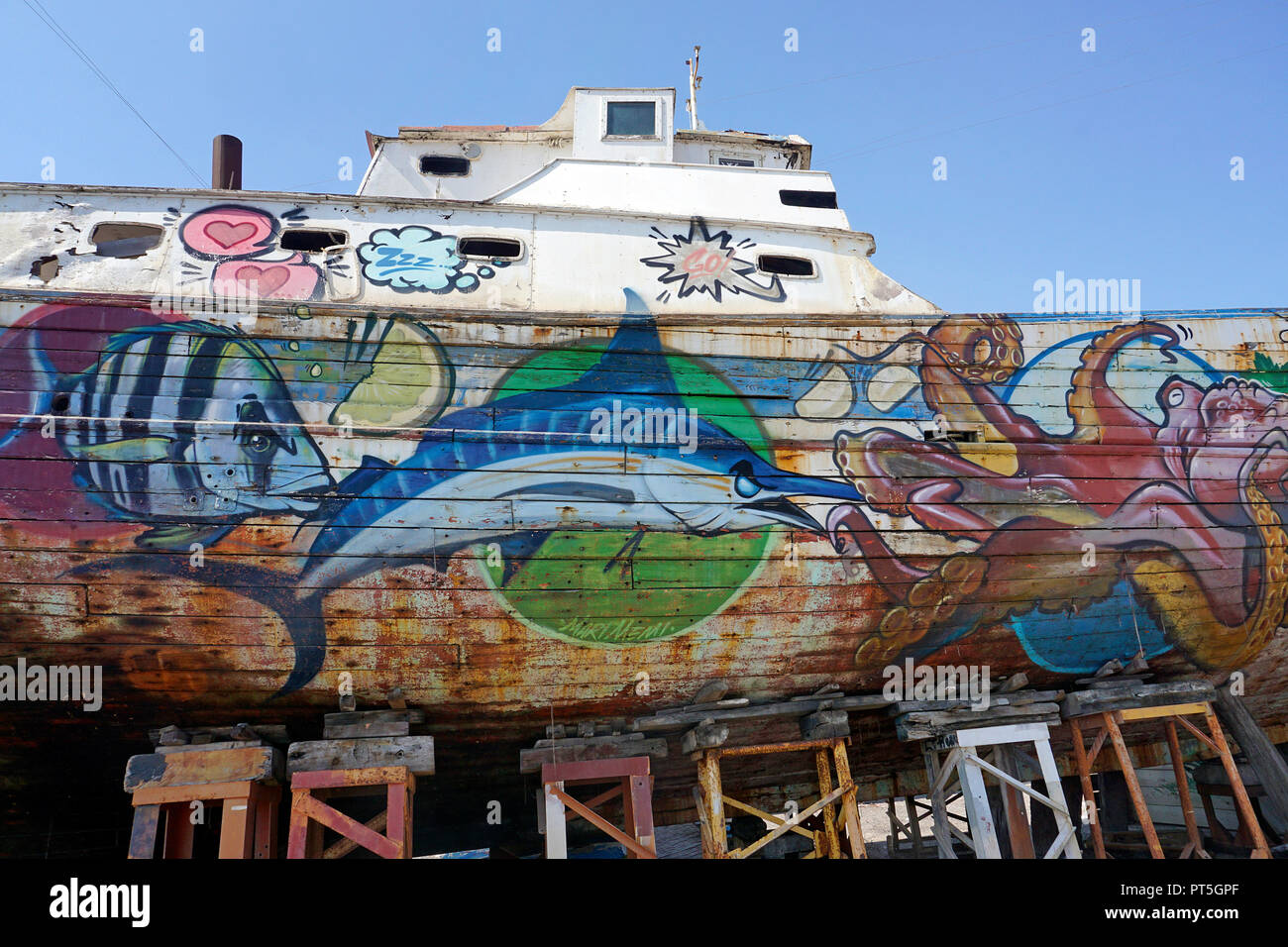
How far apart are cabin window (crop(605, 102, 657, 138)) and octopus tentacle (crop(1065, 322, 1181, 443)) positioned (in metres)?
5.72

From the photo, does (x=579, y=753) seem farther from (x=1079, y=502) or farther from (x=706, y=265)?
(x=1079, y=502)

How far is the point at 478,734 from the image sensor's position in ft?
24.1

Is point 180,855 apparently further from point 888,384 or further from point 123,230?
point 888,384

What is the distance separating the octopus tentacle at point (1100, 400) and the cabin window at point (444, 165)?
7852 mm

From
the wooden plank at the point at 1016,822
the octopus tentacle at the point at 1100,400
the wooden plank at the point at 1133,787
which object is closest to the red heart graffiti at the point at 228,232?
the octopus tentacle at the point at 1100,400

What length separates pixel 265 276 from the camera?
23.5ft

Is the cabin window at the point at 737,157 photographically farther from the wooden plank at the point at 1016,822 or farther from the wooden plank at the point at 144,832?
the wooden plank at the point at 144,832

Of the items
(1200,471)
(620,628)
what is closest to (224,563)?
(620,628)

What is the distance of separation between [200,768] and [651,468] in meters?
3.99

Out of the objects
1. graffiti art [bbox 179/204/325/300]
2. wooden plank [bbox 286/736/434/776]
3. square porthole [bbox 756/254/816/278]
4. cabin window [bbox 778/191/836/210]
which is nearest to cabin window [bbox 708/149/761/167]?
cabin window [bbox 778/191/836/210]

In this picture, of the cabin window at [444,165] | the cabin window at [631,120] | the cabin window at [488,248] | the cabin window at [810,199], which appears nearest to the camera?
the cabin window at [488,248]

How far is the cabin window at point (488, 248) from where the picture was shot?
757cm

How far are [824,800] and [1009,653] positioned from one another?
2.11 metres
